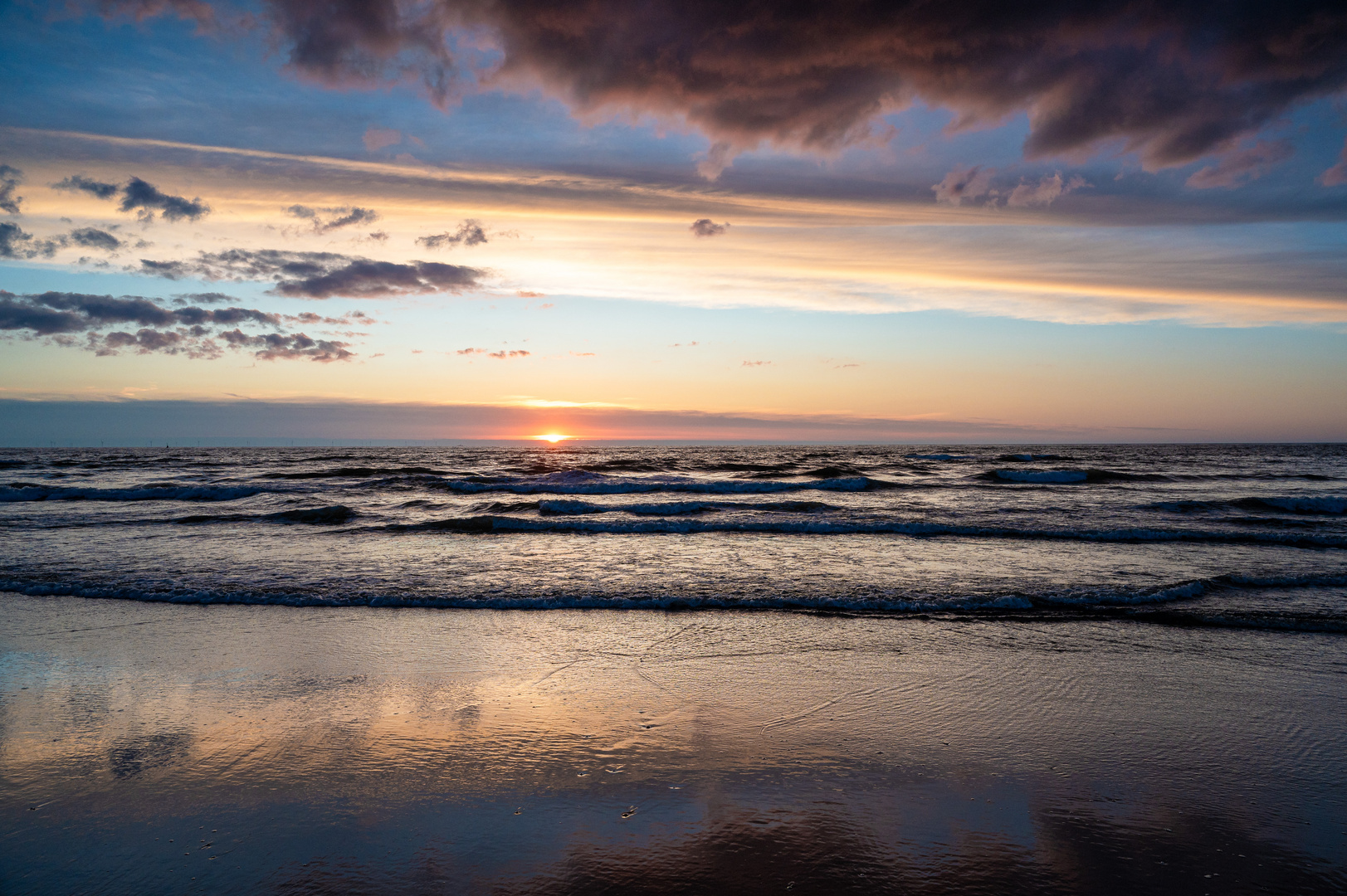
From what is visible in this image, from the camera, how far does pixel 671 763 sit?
4645 mm

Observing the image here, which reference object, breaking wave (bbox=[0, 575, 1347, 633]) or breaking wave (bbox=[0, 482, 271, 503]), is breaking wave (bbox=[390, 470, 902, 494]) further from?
breaking wave (bbox=[0, 575, 1347, 633])

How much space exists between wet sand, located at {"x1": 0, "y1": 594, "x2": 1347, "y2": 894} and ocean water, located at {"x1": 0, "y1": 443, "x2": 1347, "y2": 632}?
192 cm

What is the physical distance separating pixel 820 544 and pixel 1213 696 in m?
9.35

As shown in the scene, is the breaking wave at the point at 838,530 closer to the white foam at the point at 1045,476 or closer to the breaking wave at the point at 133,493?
the breaking wave at the point at 133,493

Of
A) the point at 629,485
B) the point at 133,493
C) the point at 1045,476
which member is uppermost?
the point at 1045,476

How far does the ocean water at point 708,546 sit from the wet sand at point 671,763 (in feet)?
6.30

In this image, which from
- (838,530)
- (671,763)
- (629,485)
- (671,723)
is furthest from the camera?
(629,485)

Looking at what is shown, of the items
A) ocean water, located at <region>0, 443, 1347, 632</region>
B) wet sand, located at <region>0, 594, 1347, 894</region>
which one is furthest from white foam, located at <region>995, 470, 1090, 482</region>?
wet sand, located at <region>0, 594, 1347, 894</region>

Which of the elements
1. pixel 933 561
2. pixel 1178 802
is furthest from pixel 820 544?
pixel 1178 802

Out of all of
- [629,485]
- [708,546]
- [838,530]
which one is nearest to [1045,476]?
[629,485]

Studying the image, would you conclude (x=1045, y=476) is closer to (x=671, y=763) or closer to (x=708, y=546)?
(x=708, y=546)

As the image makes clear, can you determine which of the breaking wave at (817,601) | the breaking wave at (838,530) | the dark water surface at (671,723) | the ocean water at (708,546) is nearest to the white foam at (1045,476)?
the ocean water at (708,546)

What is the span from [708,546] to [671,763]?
10.3 meters

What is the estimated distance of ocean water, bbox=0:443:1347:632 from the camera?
969cm
